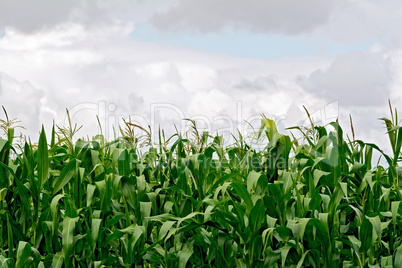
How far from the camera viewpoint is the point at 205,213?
3.25 meters

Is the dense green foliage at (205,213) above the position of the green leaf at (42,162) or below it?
below

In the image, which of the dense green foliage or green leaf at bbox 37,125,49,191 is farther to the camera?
green leaf at bbox 37,125,49,191

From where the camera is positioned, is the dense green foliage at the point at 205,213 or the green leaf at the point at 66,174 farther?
the green leaf at the point at 66,174

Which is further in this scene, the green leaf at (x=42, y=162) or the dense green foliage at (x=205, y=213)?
the green leaf at (x=42, y=162)

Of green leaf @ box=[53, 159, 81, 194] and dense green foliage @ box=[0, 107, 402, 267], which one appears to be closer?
dense green foliage @ box=[0, 107, 402, 267]

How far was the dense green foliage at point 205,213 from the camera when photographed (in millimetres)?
3379

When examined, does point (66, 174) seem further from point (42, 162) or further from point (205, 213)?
point (205, 213)

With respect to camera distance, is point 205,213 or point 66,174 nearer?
point 205,213

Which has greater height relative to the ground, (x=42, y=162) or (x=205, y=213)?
(x=42, y=162)

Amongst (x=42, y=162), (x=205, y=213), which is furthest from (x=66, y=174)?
(x=205, y=213)

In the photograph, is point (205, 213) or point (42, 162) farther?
point (42, 162)

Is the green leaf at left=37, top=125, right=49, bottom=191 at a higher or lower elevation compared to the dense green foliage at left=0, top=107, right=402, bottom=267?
higher

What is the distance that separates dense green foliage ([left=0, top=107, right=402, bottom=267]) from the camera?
3.38 metres

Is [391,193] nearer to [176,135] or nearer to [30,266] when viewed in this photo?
[176,135]
